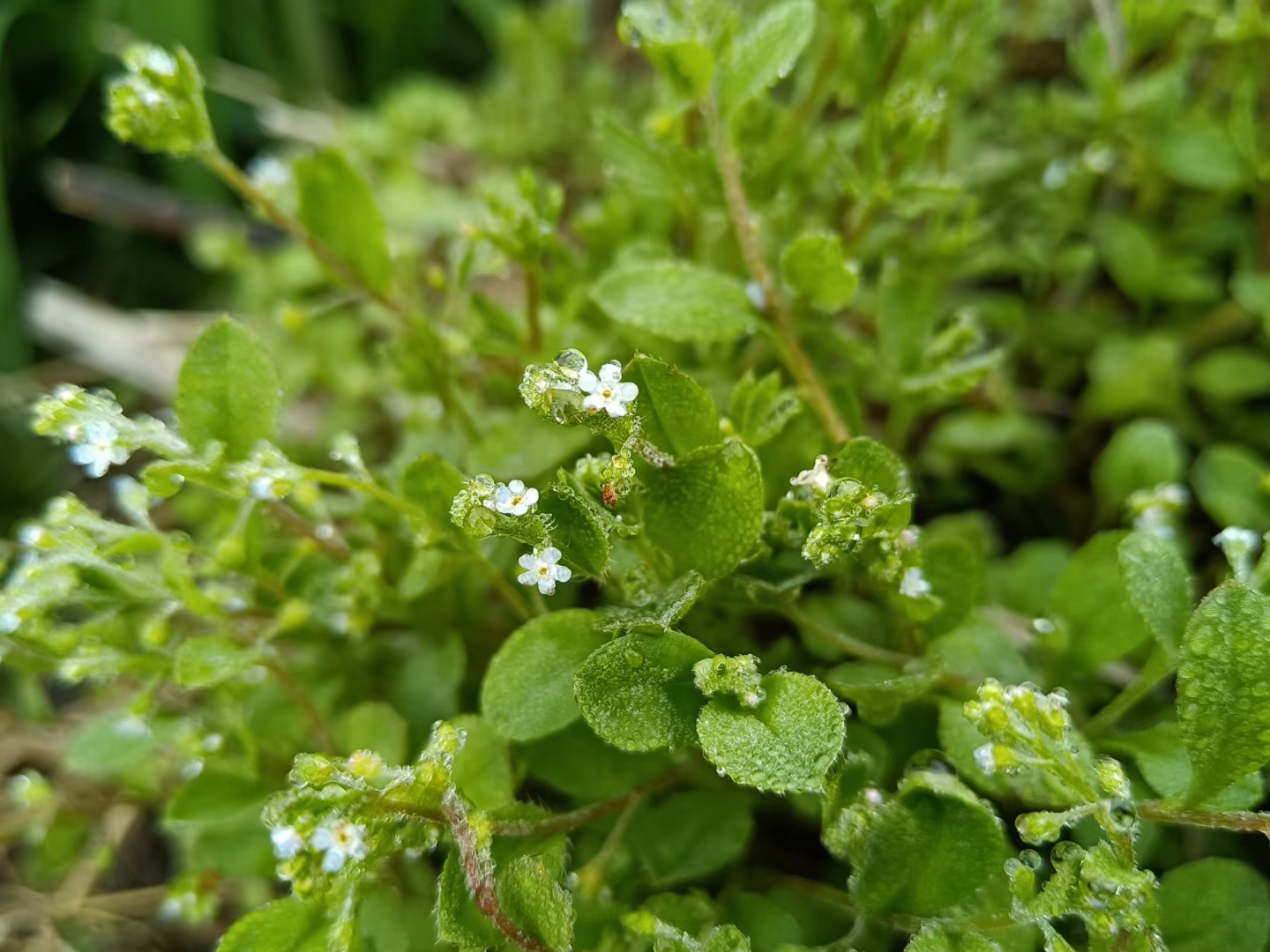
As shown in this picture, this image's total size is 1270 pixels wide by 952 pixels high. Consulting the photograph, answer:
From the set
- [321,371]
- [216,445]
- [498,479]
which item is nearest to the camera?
[216,445]

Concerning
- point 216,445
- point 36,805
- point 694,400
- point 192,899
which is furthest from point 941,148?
point 36,805

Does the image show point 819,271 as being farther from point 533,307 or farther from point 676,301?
→ point 533,307

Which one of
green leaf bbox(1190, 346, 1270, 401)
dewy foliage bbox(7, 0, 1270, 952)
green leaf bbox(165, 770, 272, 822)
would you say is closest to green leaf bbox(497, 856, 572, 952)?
dewy foliage bbox(7, 0, 1270, 952)

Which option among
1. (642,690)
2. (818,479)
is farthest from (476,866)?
(818,479)

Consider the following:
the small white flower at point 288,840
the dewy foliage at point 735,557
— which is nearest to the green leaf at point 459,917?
the dewy foliage at point 735,557

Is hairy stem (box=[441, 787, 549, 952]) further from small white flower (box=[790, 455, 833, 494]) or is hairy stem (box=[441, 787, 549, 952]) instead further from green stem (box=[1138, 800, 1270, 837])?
green stem (box=[1138, 800, 1270, 837])

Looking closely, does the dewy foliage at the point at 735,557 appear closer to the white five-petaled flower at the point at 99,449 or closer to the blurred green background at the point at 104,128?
the white five-petaled flower at the point at 99,449

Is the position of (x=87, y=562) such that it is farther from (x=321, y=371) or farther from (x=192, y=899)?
(x=321, y=371)
